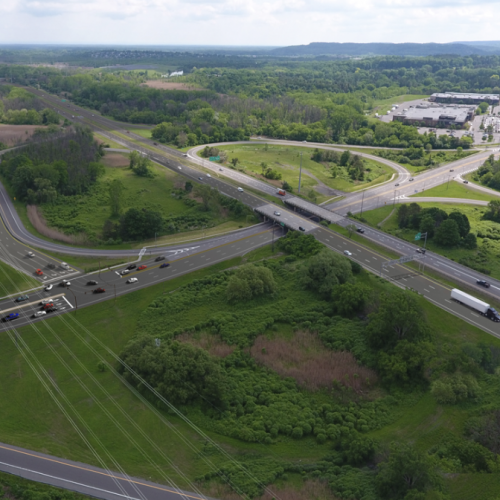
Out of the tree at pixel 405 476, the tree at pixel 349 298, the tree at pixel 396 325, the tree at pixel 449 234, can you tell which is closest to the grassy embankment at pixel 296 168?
the tree at pixel 449 234

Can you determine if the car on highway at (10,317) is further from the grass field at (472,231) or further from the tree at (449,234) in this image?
the tree at (449,234)

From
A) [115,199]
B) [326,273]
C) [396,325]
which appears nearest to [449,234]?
[326,273]

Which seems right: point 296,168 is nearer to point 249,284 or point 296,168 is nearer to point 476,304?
point 249,284

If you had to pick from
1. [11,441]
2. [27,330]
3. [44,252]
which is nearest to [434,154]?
[44,252]

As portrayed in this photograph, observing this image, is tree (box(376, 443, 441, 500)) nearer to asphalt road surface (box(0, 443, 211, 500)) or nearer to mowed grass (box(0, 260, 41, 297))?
asphalt road surface (box(0, 443, 211, 500))

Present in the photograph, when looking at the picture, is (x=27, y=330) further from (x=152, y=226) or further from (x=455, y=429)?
(x=455, y=429)

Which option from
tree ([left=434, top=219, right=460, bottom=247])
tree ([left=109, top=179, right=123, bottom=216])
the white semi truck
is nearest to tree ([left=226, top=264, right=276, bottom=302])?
the white semi truck
